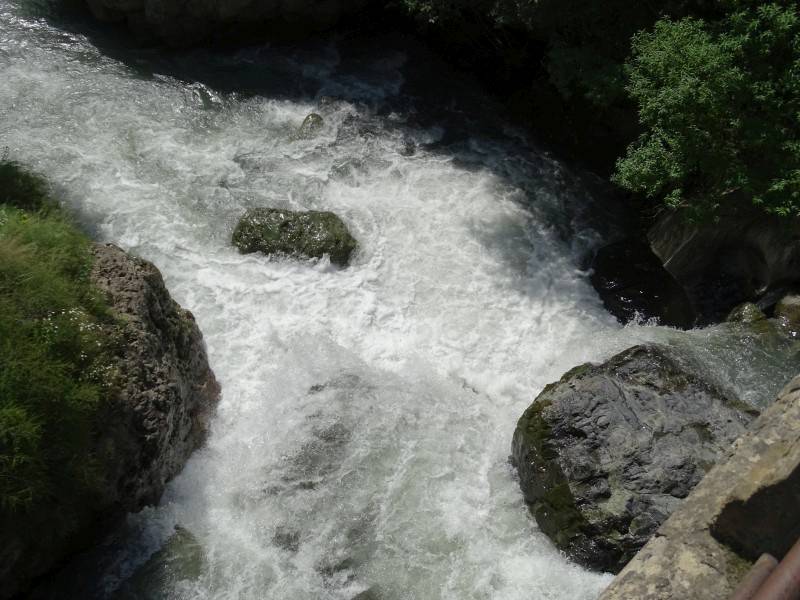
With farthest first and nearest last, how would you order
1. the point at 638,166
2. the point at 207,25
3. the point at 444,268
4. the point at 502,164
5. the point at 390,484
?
the point at 207,25, the point at 502,164, the point at 444,268, the point at 638,166, the point at 390,484

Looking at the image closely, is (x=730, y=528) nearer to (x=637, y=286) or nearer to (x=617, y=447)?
(x=617, y=447)

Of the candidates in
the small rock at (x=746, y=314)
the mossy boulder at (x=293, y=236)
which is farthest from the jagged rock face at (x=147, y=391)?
the small rock at (x=746, y=314)

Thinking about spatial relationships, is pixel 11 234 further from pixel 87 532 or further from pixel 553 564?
pixel 553 564

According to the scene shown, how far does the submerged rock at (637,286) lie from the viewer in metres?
10.0

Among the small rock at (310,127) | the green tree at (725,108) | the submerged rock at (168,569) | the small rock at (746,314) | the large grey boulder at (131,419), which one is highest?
the green tree at (725,108)

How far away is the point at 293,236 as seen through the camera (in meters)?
10.2

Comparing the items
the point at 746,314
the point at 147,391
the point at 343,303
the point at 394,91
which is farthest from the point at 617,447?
the point at 394,91

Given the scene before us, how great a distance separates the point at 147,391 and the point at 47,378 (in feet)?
3.14

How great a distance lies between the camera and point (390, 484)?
758 cm

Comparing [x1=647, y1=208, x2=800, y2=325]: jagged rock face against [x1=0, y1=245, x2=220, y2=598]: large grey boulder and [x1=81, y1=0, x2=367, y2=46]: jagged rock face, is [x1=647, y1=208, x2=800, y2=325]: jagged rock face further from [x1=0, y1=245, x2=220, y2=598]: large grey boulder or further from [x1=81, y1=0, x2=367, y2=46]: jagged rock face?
[x1=81, y1=0, x2=367, y2=46]: jagged rock face

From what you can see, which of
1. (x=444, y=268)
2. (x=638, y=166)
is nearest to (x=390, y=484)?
(x=444, y=268)

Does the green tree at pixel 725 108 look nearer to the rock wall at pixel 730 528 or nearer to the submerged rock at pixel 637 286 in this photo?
→ the submerged rock at pixel 637 286

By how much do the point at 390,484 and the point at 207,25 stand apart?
1073 cm

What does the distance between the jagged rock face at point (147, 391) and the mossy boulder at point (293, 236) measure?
2291mm
